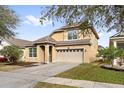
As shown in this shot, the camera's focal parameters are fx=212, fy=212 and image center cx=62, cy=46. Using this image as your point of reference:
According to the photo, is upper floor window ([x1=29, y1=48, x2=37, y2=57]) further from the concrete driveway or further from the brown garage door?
the concrete driveway

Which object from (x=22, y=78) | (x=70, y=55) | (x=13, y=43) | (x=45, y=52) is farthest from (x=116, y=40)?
(x=13, y=43)

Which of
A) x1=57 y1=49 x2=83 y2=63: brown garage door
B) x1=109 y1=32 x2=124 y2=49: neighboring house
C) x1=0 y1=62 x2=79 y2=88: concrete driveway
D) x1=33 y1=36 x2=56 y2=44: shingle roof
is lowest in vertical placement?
x1=0 y1=62 x2=79 y2=88: concrete driveway

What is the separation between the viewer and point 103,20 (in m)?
13.3

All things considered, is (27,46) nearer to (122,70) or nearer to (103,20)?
(122,70)

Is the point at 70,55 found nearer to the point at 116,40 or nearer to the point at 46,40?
the point at 46,40

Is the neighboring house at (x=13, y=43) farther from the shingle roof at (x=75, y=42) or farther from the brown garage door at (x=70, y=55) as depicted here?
the brown garage door at (x=70, y=55)

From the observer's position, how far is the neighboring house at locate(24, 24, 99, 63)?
26859 millimetres

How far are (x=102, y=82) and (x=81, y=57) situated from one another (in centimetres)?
1419

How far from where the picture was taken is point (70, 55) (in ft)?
91.9

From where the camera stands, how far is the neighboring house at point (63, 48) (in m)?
26.9

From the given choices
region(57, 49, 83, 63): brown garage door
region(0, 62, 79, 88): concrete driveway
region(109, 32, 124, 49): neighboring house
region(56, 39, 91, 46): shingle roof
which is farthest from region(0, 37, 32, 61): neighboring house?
region(109, 32, 124, 49): neighboring house
